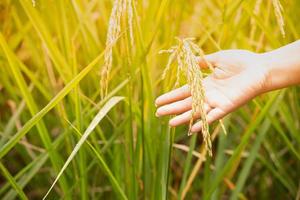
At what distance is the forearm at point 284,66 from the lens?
100 centimetres

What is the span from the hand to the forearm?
1 cm

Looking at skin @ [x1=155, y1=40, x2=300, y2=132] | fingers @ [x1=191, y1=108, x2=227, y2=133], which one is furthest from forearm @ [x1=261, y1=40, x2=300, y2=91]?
fingers @ [x1=191, y1=108, x2=227, y2=133]

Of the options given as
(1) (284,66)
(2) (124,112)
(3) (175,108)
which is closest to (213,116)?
(3) (175,108)

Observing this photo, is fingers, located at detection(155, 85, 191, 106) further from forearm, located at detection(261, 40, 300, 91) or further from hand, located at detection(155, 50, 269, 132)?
forearm, located at detection(261, 40, 300, 91)

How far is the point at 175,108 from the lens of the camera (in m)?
0.96

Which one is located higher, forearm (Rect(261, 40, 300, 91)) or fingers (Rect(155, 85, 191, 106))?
fingers (Rect(155, 85, 191, 106))

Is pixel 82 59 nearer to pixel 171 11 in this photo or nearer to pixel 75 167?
pixel 171 11

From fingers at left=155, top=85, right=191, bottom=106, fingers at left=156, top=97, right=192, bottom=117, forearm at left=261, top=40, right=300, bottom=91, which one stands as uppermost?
fingers at left=155, top=85, right=191, bottom=106

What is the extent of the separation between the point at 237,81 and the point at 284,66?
97mm

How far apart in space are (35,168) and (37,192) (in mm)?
321

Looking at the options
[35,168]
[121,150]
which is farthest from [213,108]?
[35,168]

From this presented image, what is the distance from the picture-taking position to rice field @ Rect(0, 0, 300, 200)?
97cm

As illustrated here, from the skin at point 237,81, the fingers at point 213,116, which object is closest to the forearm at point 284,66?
the skin at point 237,81

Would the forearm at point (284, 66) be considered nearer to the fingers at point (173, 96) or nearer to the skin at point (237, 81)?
the skin at point (237, 81)
